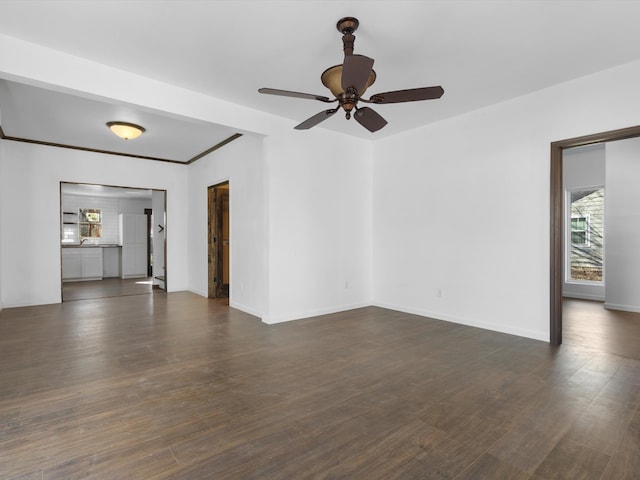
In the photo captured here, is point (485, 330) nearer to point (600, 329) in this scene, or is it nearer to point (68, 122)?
point (600, 329)

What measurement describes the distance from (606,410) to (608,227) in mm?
4585

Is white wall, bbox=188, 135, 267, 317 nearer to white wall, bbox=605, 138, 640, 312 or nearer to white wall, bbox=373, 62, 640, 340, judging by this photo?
white wall, bbox=373, 62, 640, 340

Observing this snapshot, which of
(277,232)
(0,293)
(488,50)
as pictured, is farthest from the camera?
(0,293)

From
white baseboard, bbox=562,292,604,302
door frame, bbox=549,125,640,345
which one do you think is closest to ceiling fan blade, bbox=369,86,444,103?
door frame, bbox=549,125,640,345

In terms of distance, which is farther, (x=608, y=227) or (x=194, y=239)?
(x=194, y=239)

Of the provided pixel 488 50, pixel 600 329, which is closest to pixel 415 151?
pixel 488 50

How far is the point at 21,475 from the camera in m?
1.62

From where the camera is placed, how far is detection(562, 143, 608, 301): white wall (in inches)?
242

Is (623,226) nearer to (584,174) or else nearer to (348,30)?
(584,174)

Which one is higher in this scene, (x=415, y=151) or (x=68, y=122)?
(x=68, y=122)

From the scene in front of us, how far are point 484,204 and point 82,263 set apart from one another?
32.3 feet

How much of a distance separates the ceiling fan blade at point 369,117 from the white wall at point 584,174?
4.74 meters

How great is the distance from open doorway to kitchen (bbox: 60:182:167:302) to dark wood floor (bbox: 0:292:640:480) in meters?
4.57

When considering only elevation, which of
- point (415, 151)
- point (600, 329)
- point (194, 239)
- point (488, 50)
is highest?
point (488, 50)
